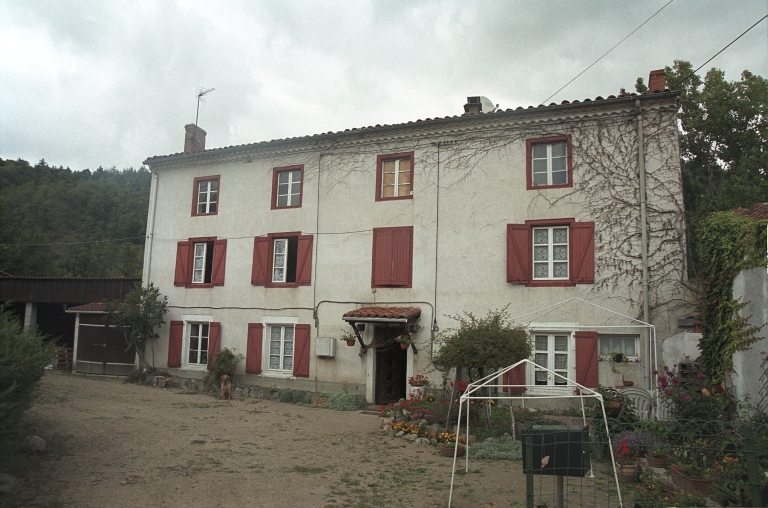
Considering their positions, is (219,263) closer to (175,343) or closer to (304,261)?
(175,343)

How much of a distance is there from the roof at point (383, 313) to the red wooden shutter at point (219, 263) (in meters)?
5.07

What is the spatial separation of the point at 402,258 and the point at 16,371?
31.0 ft

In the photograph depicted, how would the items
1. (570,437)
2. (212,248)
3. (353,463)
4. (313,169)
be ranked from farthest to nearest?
(212,248)
(313,169)
(353,463)
(570,437)

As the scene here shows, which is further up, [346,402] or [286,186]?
[286,186]

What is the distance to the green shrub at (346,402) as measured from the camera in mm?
14109

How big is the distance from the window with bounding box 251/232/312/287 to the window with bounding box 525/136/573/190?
274 inches

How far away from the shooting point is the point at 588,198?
12.9 m

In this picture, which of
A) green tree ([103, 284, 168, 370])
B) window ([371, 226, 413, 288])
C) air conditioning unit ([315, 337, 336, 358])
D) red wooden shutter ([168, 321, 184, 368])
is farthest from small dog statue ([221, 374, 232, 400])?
window ([371, 226, 413, 288])

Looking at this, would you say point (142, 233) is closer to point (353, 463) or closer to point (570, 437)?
point (353, 463)

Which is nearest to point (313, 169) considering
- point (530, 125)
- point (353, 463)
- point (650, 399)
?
point (530, 125)

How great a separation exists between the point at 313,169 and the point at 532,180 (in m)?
6.56

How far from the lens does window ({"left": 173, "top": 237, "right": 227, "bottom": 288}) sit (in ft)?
56.9

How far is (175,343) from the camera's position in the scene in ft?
56.6

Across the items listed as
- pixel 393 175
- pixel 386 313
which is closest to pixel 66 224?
pixel 393 175
